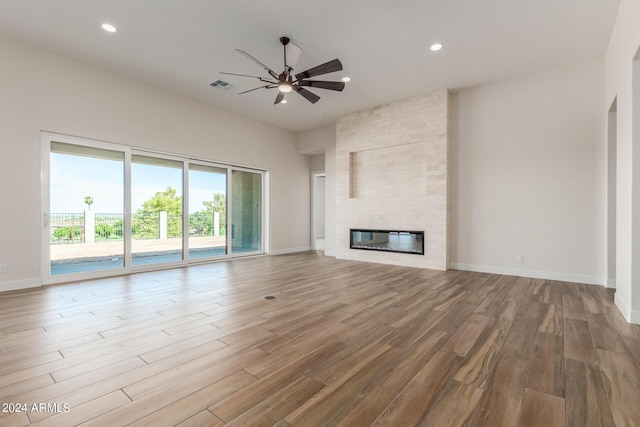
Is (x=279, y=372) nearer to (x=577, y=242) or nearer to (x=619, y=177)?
(x=619, y=177)

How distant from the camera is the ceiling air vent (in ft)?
17.8

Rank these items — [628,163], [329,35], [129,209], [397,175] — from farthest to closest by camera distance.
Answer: [397,175]
[129,209]
[329,35]
[628,163]

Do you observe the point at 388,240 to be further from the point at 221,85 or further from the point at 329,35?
the point at 221,85

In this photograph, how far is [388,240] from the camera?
6.59 m

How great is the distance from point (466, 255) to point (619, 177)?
2769 millimetres

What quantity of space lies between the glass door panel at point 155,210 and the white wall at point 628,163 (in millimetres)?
7099

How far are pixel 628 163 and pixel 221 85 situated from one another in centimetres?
612

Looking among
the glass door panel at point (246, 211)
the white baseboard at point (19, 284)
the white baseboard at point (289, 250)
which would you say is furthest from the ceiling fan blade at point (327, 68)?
the white baseboard at point (289, 250)

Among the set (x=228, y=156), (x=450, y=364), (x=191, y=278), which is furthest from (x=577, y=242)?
(x=228, y=156)

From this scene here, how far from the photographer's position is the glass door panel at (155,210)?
5.61 m

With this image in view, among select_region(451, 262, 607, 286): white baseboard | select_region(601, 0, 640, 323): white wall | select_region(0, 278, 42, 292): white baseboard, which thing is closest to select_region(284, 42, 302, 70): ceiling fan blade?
select_region(601, 0, 640, 323): white wall

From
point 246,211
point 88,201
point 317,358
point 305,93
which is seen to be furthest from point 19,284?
point 305,93

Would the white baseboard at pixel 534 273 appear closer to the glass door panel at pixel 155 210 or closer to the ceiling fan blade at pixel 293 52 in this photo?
the ceiling fan blade at pixel 293 52

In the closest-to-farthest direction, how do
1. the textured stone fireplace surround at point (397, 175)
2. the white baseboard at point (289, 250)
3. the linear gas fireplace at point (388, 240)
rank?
the textured stone fireplace surround at point (397, 175)
the linear gas fireplace at point (388, 240)
the white baseboard at point (289, 250)
